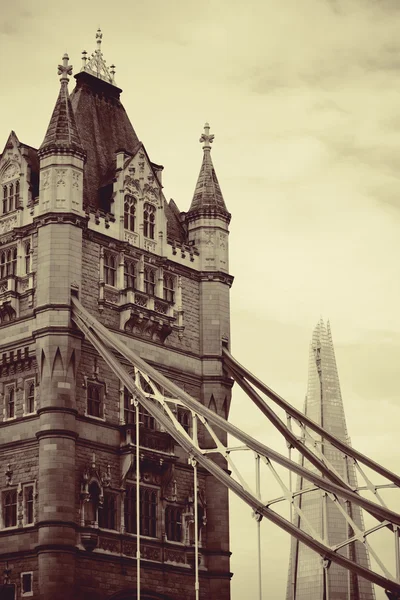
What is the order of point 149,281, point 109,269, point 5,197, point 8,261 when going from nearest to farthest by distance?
point 109,269, point 8,261, point 5,197, point 149,281

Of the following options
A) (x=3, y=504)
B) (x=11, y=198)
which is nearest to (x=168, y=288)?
(x=11, y=198)

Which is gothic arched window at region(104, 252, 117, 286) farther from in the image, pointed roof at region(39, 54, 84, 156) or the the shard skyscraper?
the the shard skyscraper

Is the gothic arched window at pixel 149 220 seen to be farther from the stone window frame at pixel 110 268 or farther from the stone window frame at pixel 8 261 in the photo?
the stone window frame at pixel 8 261

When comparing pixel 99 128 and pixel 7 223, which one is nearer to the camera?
pixel 7 223

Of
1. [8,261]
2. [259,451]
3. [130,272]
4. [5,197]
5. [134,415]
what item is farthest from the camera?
[5,197]

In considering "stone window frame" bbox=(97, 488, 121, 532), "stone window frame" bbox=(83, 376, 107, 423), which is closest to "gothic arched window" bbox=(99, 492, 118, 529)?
"stone window frame" bbox=(97, 488, 121, 532)

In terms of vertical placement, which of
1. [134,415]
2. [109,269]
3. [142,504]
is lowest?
[142,504]

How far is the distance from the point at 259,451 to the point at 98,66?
86.3 feet

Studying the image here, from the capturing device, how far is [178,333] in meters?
66.8

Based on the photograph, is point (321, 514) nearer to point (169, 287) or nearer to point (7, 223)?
point (169, 287)

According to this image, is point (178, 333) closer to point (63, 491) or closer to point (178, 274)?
point (178, 274)

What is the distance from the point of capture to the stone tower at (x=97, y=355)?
5897 cm

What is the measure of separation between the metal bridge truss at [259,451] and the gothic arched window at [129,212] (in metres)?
6.29

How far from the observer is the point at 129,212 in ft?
219
